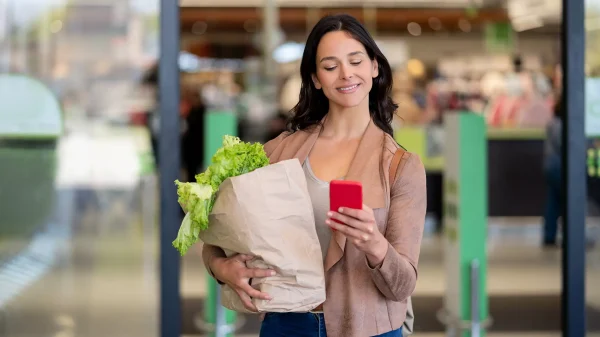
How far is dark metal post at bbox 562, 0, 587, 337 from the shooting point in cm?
421

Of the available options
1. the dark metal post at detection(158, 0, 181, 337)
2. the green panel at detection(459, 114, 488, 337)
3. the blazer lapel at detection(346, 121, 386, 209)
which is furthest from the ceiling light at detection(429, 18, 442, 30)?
the blazer lapel at detection(346, 121, 386, 209)

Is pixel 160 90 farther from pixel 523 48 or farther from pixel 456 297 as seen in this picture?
pixel 523 48

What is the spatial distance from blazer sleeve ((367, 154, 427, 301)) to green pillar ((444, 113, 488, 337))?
3.55 metres

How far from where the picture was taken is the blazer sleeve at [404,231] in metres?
1.71

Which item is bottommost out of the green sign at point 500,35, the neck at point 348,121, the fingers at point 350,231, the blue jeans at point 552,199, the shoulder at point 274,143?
the blue jeans at point 552,199

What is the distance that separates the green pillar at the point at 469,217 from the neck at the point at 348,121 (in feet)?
11.4

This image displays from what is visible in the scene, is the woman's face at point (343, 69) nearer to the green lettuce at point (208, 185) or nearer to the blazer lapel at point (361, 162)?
the blazer lapel at point (361, 162)

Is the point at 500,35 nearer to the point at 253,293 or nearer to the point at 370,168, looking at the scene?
the point at 370,168

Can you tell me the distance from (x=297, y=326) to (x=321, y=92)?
0.54 m

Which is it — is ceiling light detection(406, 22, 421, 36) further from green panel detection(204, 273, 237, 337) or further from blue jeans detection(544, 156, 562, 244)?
green panel detection(204, 273, 237, 337)

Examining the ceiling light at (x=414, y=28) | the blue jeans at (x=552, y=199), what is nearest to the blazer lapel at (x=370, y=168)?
the blue jeans at (x=552, y=199)

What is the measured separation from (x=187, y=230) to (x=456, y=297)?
157 inches

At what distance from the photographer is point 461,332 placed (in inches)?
204

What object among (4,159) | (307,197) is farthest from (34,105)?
(307,197)
